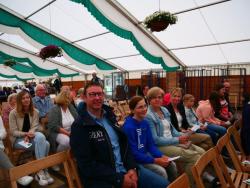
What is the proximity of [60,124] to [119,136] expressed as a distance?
169 centimetres

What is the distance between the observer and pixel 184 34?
27.7 ft

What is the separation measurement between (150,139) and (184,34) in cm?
667

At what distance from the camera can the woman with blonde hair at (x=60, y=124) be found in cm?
347

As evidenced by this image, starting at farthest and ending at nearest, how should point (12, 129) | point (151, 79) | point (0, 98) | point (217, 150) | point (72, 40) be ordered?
point (151, 79) → point (72, 40) → point (0, 98) → point (12, 129) → point (217, 150)

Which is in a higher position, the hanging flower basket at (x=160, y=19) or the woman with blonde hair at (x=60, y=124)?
the hanging flower basket at (x=160, y=19)

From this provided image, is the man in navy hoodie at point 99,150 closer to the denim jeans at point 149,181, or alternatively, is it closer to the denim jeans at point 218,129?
the denim jeans at point 149,181

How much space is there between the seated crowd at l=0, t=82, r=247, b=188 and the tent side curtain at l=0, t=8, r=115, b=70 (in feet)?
18.7

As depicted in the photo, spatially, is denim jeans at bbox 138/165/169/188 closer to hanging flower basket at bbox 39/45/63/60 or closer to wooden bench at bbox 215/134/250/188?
wooden bench at bbox 215/134/250/188

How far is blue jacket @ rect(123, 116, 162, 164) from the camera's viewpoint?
2559 millimetres

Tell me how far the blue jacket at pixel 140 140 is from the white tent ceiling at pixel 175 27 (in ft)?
16.8

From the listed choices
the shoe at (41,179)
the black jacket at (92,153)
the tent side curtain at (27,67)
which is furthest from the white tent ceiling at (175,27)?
the black jacket at (92,153)

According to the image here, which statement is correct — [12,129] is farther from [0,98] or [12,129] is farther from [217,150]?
[0,98]

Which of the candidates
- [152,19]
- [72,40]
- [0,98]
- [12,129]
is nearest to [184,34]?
[152,19]

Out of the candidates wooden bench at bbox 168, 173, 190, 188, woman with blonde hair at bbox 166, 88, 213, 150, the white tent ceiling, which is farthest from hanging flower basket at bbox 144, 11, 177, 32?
wooden bench at bbox 168, 173, 190, 188
